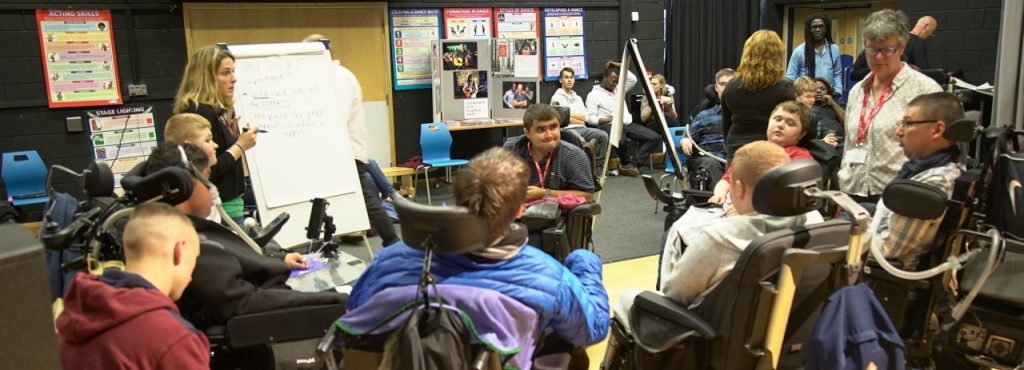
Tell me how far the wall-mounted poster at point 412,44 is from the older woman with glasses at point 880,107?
5.03 metres

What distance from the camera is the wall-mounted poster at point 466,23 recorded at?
7966 mm

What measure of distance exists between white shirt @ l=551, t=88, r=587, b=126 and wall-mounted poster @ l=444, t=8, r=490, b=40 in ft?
3.06

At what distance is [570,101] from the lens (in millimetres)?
8367

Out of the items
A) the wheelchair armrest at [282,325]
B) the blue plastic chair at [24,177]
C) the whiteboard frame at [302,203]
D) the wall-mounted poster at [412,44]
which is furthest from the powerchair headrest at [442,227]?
the wall-mounted poster at [412,44]

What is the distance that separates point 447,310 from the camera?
1.80 meters

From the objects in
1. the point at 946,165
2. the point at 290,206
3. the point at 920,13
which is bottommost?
the point at 290,206

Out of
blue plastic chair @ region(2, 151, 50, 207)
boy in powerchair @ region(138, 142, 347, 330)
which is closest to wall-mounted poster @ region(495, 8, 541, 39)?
blue plastic chair @ region(2, 151, 50, 207)

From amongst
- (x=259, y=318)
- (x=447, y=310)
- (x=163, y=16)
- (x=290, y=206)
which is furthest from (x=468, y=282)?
(x=163, y=16)

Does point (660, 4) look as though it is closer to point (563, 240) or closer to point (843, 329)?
point (563, 240)

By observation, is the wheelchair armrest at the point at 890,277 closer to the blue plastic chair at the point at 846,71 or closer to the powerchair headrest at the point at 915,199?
the powerchair headrest at the point at 915,199

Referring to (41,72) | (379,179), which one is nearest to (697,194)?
(379,179)

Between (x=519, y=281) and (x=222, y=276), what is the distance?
979 mm

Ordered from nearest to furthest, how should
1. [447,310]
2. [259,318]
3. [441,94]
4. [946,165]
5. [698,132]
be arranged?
[447,310] → [259,318] → [946,165] → [698,132] → [441,94]

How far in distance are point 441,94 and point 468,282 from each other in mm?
5948
